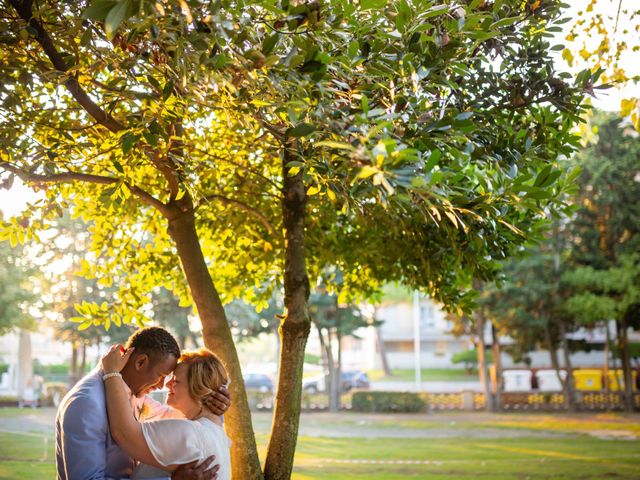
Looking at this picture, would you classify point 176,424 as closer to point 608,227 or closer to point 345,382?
point 608,227

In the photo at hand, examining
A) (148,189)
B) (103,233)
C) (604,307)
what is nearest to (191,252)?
(148,189)

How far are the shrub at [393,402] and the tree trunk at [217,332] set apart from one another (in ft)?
86.1

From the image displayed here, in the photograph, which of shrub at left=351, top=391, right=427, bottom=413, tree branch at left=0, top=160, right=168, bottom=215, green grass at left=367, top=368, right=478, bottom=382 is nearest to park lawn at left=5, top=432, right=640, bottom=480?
tree branch at left=0, top=160, right=168, bottom=215

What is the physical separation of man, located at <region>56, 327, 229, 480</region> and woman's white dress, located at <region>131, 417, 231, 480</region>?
0.17ft

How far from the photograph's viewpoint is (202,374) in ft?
12.3

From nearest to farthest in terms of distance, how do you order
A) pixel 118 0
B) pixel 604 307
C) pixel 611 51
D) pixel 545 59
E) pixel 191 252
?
1. pixel 118 0
2. pixel 545 59
3. pixel 191 252
4. pixel 611 51
5. pixel 604 307

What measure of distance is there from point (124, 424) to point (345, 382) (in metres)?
39.6

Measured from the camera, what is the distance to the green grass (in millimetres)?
51519

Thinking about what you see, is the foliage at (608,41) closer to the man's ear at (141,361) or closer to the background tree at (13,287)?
the man's ear at (141,361)

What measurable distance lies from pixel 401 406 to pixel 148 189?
25.5m

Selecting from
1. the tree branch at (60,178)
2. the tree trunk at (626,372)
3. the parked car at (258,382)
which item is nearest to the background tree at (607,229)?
the tree trunk at (626,372)

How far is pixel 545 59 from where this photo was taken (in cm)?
543

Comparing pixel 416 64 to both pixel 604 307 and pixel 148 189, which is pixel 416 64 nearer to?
pixel 148 189

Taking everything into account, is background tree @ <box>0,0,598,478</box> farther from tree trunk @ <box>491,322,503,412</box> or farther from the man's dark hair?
tree trunk @ <box>491,322,503,412</box>
